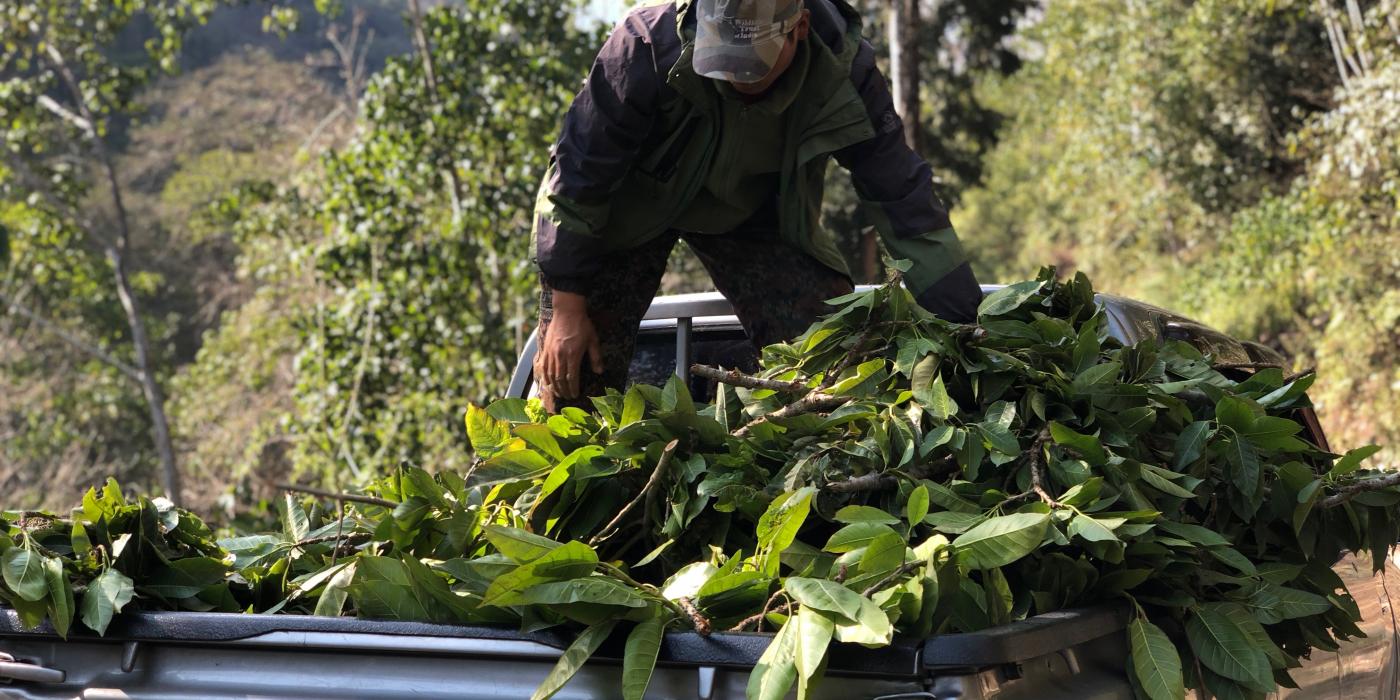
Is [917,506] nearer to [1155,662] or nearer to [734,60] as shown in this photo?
[1155,662]

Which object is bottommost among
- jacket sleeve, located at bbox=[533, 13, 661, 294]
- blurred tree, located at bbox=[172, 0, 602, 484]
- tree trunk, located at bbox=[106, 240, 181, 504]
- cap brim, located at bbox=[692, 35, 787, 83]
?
tree trunk, located at bbox=[106, 240, 181, 504]

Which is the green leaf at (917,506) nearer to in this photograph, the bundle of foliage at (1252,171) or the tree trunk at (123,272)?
the bundle of foliage at (1252,171)

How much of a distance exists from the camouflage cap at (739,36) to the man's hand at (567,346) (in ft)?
2.82

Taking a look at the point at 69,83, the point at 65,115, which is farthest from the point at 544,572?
the point at 69,83

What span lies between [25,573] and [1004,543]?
1.64 metres

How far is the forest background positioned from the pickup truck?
861 cm

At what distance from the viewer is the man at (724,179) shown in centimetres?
380

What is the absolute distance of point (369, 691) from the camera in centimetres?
212

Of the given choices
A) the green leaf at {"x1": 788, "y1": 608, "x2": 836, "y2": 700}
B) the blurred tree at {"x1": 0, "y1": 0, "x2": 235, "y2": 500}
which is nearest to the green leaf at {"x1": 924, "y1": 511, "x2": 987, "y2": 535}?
the green leaf at {"x1": 788, "y1": 608, "x2": 836, "y2": 700}

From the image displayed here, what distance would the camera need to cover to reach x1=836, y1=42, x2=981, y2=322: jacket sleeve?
3.74 metres

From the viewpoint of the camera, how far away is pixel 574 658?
2.05m

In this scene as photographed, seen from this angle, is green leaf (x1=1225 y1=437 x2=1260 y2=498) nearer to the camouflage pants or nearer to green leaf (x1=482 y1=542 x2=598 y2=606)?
green leaf (x1=482 y1=542 x2=598 y2=606)

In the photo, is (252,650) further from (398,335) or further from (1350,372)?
(1350,372)

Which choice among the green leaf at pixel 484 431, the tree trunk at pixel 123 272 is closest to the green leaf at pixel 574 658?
the green leaf at pixel 484 431
